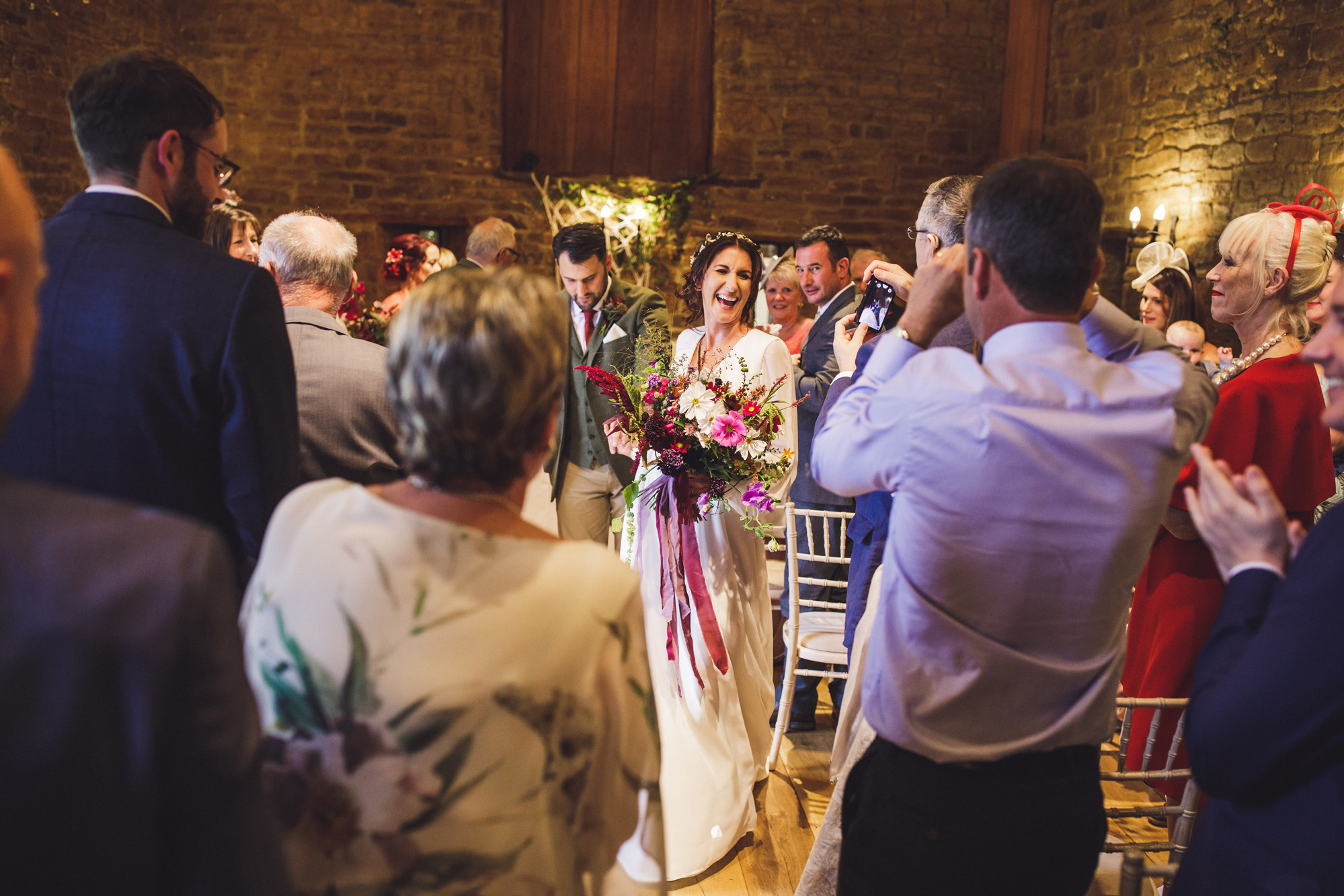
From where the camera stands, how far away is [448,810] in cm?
94

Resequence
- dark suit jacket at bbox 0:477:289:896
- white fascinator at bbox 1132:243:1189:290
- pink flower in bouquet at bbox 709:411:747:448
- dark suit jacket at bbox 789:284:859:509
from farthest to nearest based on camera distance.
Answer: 1. white fascinator at bbox 1132:243:1189:290
2. dark suit jacket at bbox 789:284:859:509
3. pink flower in bouquet at bbox 709:411:747:448
4. dark suit jacket at bbox 0:477:289:896

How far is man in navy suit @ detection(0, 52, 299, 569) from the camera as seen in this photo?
1592 mm

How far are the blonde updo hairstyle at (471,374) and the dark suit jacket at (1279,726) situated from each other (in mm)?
829

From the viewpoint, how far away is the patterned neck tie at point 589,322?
413cm

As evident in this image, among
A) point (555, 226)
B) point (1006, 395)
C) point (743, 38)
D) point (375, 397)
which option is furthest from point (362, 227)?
point (1006, 395)

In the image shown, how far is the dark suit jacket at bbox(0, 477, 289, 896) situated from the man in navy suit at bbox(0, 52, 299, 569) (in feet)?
3.51

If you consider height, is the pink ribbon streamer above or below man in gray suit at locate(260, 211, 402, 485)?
below

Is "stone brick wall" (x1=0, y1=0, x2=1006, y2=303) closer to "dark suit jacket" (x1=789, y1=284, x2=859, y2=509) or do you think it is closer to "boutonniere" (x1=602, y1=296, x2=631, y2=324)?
"dark suit jacket" (x1=789, y1=284, x2=859, y2=509)

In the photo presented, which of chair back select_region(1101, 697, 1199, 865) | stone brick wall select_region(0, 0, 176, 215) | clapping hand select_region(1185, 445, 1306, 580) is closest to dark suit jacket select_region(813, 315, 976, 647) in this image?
chair back select_region(1101, 697, 1199, 865)

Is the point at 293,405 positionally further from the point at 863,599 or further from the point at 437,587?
the point at 863,599

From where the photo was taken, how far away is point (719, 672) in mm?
2887

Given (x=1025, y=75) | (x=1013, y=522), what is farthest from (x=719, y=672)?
(x=1025, y=75)

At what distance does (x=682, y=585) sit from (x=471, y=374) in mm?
1998

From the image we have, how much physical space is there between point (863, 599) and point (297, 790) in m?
1.80
